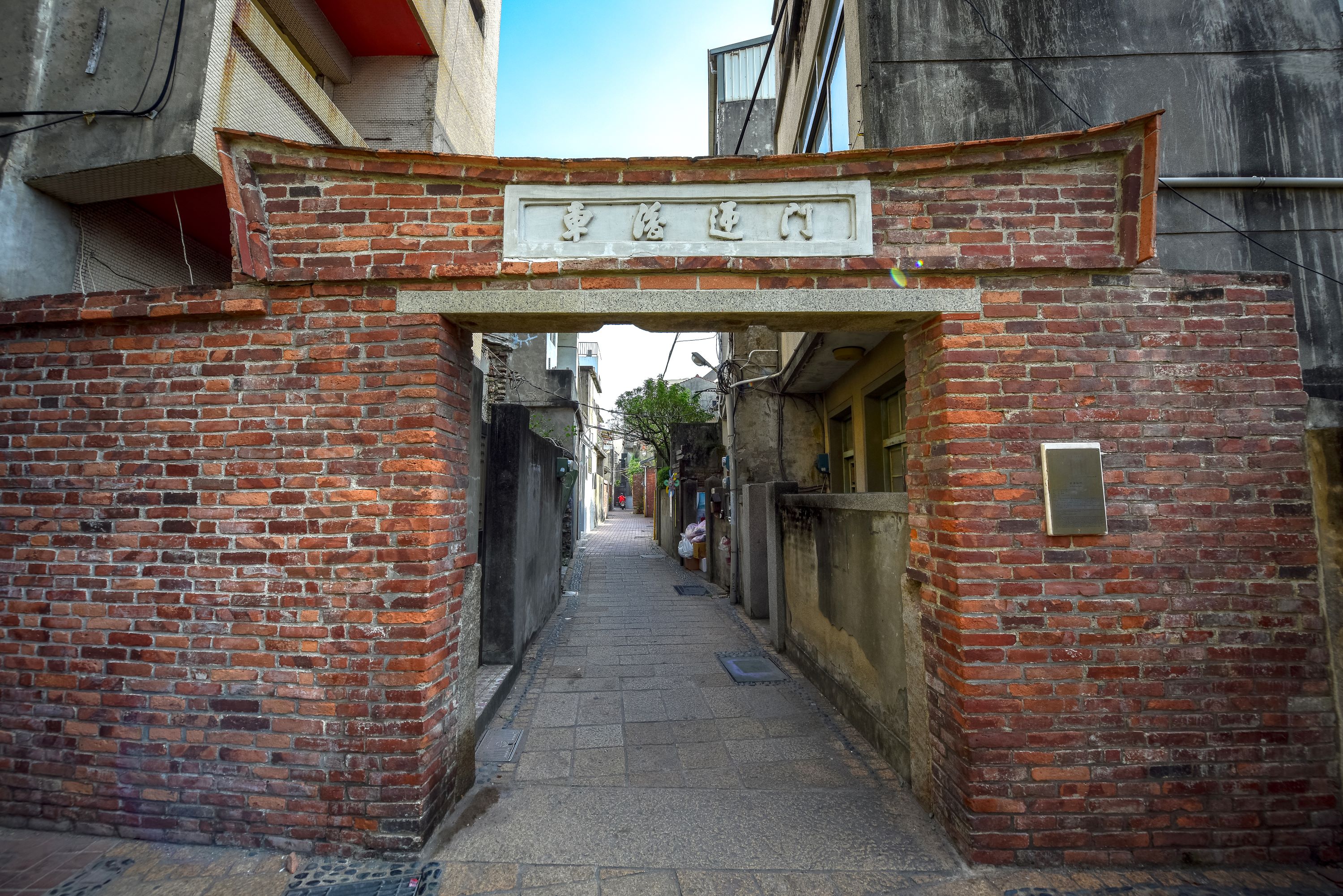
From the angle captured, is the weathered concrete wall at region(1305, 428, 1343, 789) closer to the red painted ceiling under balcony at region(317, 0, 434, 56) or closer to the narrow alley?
the narrow alley

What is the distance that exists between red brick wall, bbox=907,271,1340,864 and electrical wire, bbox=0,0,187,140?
17.6 ft

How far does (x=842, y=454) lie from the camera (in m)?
8.77

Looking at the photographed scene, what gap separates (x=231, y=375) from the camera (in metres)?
3.11

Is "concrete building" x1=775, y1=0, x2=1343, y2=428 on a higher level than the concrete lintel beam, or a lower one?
higher

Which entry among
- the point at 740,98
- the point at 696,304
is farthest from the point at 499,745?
the point at 740,98

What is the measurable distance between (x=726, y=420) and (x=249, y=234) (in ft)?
29.2

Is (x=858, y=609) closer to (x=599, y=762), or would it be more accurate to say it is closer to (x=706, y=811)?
(x=706, y=811)

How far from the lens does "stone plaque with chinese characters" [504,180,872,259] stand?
3107 mm

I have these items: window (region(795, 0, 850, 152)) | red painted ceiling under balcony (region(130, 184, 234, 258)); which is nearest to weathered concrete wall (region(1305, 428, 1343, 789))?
window (region(795, 0, 850, 152))

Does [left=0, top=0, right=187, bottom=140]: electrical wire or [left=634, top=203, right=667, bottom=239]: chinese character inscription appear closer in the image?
[left=634, top=203, right=667, bottom=239]: chinese character inscription

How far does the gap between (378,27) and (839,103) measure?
5302 millimetres

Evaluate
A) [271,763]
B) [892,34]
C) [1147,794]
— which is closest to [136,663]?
[271,763]

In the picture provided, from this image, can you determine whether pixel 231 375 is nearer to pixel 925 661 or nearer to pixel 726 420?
pixel 925 661

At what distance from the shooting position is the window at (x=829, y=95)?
5.46 metres
